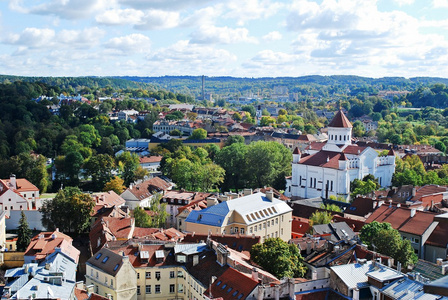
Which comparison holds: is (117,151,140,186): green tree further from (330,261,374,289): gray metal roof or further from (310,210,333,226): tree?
(330,261,374,289): gray metal roof

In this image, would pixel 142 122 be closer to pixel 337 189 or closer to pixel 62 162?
pixel 62 162

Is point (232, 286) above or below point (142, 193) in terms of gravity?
above

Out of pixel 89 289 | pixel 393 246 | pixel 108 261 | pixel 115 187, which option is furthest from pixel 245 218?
pixel 115 187

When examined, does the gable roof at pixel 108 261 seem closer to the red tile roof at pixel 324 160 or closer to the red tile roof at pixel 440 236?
the red tile roof at pixel 440 236

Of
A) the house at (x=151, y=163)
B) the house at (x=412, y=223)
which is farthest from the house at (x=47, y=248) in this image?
the house at (x=151, y=163)

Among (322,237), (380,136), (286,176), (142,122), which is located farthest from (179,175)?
(380,136)

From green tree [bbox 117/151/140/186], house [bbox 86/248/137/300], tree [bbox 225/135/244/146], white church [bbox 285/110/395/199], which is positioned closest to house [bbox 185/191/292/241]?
house [bbox 86/248/137/300]

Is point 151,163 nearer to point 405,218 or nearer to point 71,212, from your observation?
point 71,212
